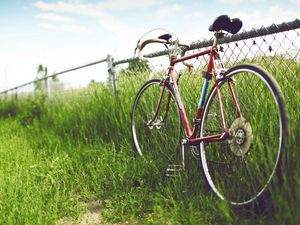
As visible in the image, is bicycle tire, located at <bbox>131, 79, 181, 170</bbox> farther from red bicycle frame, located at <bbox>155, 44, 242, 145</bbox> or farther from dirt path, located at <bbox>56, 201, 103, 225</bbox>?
dirt path, located at <bbox>56, 201, 103, 225</bbox>

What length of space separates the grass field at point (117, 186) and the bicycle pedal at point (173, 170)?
0.19 feet

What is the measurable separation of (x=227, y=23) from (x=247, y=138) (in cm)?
83

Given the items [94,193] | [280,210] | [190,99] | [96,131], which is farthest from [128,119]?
[280,210]

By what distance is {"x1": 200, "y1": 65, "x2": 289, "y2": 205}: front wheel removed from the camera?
2.35m

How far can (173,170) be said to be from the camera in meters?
3.32

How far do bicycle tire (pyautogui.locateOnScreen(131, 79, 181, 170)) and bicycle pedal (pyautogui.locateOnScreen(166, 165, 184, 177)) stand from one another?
14cm

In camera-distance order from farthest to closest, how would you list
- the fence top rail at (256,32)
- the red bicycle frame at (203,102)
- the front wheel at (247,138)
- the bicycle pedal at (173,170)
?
the bicycle pedal at (173,170)
the fence top rail at (256,32)
the red bicycle frame at (203,102)
the front wheel at (247,138)

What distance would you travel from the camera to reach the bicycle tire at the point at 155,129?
3783 mm

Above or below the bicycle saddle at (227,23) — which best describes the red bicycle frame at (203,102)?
below

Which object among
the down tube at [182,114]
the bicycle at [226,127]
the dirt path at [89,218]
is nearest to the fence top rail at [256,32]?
the bicycle at [226,127]

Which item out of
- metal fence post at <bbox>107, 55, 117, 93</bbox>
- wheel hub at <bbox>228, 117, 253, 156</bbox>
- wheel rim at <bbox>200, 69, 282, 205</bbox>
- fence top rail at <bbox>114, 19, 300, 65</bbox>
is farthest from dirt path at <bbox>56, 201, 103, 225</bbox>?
metal fence post at <bbox>107, 55, 117, 93</bbox>

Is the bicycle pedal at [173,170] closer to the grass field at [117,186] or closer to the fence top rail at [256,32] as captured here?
the grass field at [117,186]

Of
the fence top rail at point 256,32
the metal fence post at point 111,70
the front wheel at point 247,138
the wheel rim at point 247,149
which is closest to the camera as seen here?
the front wheel at point 247,138

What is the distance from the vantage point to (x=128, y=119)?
4.92 meters
